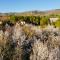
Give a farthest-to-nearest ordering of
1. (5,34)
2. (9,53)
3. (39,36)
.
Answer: (39,36)
(5,34)
(9,53)

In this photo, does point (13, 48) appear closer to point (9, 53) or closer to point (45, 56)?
point (9, 53)

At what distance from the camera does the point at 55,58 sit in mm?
12141

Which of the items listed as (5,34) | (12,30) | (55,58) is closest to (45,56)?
(55,58)

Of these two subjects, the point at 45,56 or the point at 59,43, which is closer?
the point at 45,56

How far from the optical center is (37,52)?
12609 mm

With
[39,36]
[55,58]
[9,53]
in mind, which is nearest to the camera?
[55,58]

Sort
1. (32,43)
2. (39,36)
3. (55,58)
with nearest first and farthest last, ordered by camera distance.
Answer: (55,58), (32,43), (39,36)

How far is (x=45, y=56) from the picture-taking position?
40.4ft

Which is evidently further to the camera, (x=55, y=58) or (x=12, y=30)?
(x=12, y=30)

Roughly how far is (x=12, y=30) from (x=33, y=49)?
4.27 m

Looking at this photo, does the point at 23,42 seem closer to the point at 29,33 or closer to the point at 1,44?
the point at 1,44

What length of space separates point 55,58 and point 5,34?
3.99m

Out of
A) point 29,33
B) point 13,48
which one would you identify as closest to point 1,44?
point 13,48

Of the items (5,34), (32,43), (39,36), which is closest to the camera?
(32,43)
